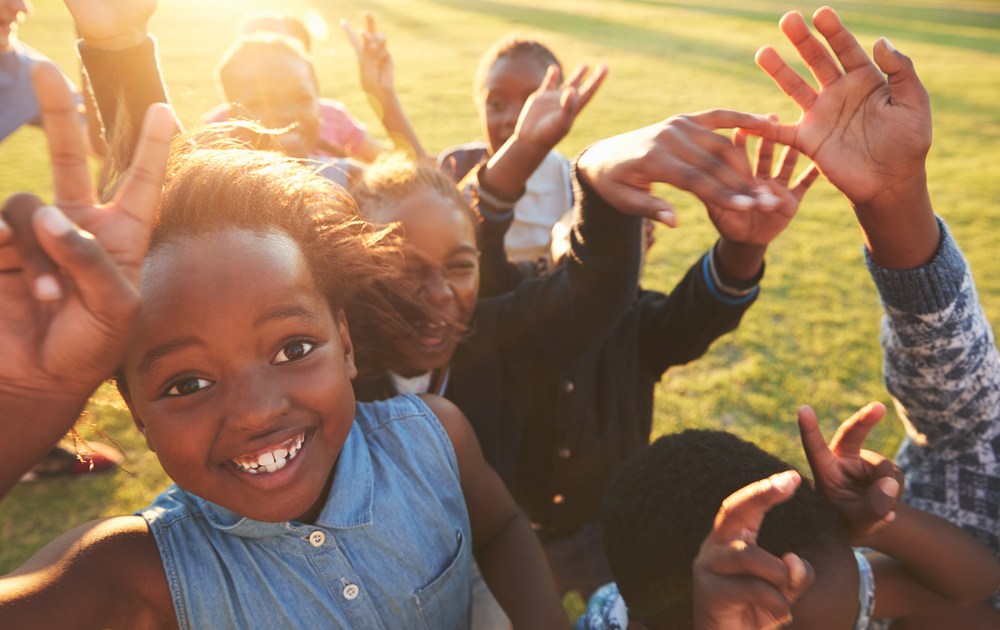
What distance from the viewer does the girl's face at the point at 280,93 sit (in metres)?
2.91

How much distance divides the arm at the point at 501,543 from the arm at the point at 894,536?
0.61m

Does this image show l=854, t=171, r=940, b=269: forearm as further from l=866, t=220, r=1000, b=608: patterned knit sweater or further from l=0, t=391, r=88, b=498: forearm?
l=0, t=391, r=88, b=498: forearm

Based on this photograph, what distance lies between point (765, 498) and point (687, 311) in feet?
2.92

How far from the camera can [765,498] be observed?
930 millimetres

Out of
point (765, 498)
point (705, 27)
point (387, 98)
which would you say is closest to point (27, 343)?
point (765, 498)

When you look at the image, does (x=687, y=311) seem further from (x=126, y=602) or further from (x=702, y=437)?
(x=126, y=602)

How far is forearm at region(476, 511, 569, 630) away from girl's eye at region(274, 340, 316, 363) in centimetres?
66

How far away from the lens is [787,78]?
129 centimetres

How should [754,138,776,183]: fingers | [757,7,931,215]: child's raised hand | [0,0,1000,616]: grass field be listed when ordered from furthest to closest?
1. [0,0,1000,616]: grass field
2. [754,138,776,183]: fingers
3. [757,7,931,215]: child's raised hand

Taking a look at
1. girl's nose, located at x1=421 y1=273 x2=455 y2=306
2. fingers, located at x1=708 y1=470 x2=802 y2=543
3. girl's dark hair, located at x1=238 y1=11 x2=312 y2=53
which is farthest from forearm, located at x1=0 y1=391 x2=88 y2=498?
girl's dark hair, located at x1=238 y1=11 x2=312 y2=53

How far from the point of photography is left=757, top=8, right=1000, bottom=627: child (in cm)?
118

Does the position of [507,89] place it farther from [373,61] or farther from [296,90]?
[296,90]

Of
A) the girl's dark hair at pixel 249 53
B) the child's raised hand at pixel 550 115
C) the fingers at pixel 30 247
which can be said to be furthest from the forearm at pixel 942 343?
the girl's dark hair at pixel 249 53

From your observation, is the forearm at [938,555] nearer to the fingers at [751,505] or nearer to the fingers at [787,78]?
the fingers at [751,505]
